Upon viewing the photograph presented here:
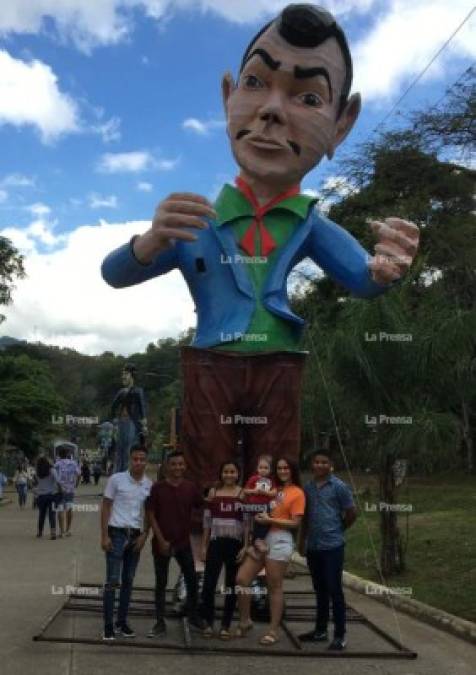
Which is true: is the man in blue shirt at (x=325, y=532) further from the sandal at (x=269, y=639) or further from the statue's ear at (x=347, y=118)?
the statue's ear at (x=347, y=118)

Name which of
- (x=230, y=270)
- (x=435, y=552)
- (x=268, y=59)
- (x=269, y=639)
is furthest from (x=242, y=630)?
(x=435, y=552)

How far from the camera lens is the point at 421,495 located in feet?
52.5

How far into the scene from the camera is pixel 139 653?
4.67 meters

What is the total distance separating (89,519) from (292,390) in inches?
440

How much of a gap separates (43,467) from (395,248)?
7941 mm

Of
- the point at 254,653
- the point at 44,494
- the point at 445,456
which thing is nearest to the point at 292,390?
the point at 254,653

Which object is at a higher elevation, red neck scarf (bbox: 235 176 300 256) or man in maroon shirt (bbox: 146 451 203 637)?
red neck scarf (bbox: 235 176 300 256)

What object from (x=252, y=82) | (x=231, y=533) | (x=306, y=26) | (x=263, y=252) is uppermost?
(x=306, y=26)

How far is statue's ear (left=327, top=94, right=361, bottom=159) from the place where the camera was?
209 inches

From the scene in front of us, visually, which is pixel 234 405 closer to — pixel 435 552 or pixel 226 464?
pixel 226 464

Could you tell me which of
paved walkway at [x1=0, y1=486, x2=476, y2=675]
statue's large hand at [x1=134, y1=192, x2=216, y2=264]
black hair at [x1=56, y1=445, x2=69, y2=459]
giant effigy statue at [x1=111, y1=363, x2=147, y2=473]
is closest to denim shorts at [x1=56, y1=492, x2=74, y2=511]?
black hair at [x1=56, y1=445, x2=69, y2=459]

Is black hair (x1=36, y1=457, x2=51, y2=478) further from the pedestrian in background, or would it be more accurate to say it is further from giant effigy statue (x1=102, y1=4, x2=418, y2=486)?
giant effigy statue (x1=102, y1=4, x2=418, y2=486)

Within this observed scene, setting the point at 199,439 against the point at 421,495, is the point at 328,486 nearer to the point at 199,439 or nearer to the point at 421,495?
the point at 199,439

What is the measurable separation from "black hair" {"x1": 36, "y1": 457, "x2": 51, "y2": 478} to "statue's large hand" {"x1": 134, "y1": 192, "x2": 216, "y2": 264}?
24.0ft
